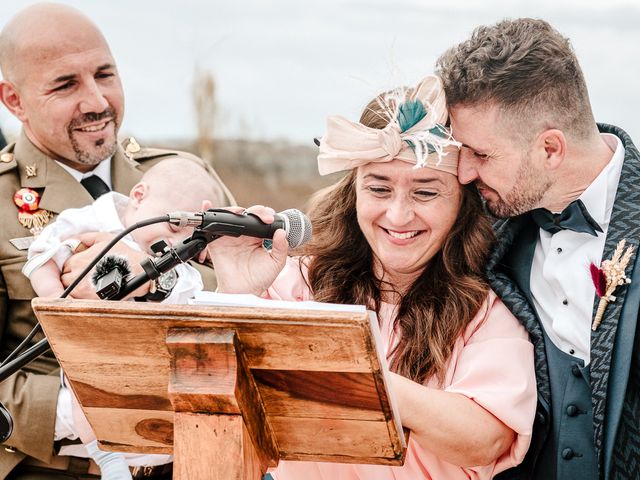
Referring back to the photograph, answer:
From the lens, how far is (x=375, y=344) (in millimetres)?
1798

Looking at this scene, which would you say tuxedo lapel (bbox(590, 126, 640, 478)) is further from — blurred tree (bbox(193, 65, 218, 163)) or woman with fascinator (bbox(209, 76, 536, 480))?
blurred tree (bbox(193, 65, 218, 163))

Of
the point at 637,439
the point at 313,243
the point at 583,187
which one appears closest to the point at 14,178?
the point at 313,243

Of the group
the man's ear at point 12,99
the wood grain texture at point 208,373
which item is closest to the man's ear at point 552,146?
the wood grain texture at point 208,373

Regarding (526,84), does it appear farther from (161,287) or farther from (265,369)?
(265,369)

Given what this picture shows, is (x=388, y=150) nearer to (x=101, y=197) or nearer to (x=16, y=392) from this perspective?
(x=101, y=197)

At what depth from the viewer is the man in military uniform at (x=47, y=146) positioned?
3299 millimetres

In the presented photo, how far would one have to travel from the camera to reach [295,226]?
2.40m

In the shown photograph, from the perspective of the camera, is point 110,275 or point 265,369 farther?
point 110,275

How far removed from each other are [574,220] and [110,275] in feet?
4.79

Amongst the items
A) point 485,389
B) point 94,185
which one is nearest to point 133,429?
point 485,389

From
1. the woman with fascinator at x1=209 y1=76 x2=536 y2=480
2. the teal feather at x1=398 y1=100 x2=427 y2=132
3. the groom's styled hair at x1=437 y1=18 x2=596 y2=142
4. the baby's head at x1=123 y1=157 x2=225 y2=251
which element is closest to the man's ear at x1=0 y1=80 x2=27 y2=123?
the baby's head at x1=123 y1=157 x2=225 y2=251

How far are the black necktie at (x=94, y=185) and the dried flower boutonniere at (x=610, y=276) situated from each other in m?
2.05

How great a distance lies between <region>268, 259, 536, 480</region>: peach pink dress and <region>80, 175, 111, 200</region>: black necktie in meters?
1.43

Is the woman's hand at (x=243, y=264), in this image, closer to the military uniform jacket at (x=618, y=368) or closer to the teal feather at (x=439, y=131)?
the teal feather at (x=439, y=131)
